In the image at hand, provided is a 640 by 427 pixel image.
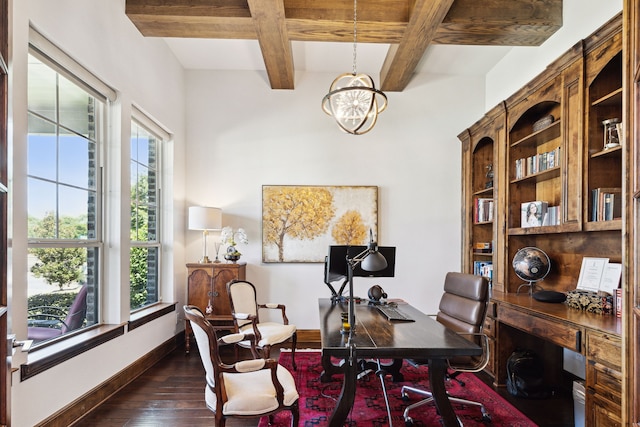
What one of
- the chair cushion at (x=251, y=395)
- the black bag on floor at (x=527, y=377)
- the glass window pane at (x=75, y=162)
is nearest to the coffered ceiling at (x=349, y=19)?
the glass window pane at (x=75, y=162)

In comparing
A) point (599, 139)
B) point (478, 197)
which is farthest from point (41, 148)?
point (478, 197)

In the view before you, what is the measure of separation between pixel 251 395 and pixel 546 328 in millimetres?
2142

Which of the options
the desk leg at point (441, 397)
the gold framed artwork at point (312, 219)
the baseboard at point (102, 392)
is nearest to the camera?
the desk leg at point (441, 397)

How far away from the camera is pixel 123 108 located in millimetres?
3350

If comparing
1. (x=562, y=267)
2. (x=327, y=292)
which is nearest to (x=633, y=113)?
(x=562, y=267)

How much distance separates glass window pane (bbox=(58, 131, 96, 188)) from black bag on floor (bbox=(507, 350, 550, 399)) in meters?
3.95

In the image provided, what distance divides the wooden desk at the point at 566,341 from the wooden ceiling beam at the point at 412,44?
255 cm

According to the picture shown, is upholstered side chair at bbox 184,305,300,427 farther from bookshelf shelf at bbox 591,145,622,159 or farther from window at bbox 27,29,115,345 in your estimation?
bookshelf shelf at bbox 591,145,622,159

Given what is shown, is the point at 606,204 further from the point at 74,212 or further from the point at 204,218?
the point at 74,212

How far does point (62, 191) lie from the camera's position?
273 cm

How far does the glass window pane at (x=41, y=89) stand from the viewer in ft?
8.05

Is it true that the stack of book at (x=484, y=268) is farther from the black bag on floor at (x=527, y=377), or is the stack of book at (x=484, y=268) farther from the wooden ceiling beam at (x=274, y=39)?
the wooden ceiling beam at (x=274, y=39)

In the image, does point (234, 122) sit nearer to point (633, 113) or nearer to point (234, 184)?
point (234, 184)

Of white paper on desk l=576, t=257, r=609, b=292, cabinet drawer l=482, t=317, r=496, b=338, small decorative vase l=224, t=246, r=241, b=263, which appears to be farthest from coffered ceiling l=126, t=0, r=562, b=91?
Result: cabinet drawer l=482, t=317, r=496, b=338
